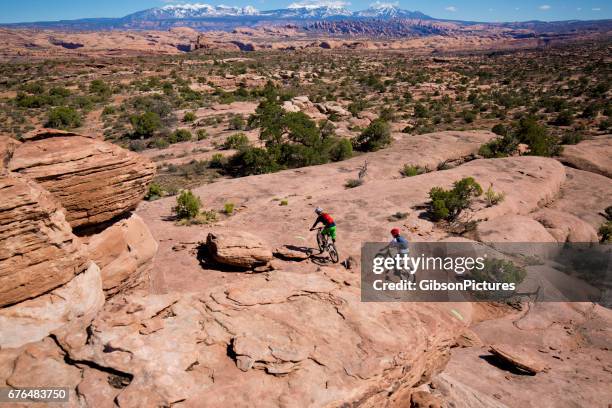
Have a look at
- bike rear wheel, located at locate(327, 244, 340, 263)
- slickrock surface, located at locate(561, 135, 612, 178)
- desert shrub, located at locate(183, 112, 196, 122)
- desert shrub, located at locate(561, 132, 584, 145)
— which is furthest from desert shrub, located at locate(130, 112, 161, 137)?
desert shrub, located at locate(561, 132, 584, 145)

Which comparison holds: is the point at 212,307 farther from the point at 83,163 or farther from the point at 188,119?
the point at 188,119

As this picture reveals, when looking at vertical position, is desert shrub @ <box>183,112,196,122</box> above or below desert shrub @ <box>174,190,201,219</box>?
above

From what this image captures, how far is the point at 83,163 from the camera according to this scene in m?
6.73

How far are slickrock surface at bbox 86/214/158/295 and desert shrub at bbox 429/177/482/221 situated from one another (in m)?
10.8

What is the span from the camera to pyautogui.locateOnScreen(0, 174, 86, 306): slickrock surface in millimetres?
5359

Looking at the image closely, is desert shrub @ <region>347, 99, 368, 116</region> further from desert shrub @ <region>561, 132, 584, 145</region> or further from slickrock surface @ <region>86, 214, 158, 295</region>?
slickrock surface @ <region>86, 214, 158, 295</region>

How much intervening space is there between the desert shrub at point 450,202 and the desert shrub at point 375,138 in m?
11.4

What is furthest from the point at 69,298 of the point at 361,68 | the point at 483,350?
the point at 361,68

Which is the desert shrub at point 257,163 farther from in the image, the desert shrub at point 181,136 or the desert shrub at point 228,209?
the desert shrub at point 181,136

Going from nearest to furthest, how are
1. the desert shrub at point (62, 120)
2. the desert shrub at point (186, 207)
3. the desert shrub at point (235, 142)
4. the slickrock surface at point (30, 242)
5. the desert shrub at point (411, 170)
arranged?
the slickrock surface at point (30, 242) < the desert shrub at point (186, 207) < the desert shrub at point (411, 170) < the desert shrub at point (235, 142) < the desert shrub at point (62, 120)

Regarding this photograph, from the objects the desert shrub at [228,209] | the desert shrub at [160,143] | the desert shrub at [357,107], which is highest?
the desert shrub at [357,107]

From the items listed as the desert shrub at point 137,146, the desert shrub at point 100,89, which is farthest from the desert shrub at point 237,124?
the desert shrub at point 100,89

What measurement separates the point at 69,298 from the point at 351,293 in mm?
5391

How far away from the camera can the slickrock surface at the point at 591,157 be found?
2116 centimetres
